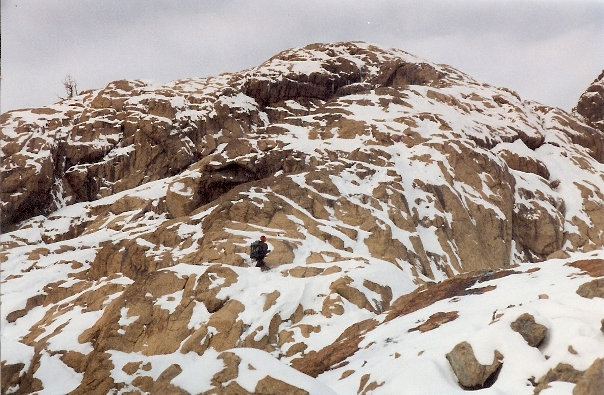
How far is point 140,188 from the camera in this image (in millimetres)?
64812

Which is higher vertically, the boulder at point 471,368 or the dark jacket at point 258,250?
the boulder at point 471,368

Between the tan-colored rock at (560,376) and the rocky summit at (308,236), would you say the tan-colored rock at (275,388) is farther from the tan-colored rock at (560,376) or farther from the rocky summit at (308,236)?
the tan-colored rock at (560,376)

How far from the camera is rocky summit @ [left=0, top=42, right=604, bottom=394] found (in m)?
13.1

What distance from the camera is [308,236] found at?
3466 centimetres

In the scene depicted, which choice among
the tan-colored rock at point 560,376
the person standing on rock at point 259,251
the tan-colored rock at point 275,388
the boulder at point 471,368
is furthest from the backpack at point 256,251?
the tan-colored rock at point 560,376

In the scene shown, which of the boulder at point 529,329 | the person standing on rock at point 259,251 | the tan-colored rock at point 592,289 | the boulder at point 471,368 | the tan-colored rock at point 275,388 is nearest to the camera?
the tan-colored rock at point 275,388

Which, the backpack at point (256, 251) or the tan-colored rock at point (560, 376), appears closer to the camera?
the tan-colored rock at point (560, 376)

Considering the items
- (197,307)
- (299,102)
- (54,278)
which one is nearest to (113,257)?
(54,278)

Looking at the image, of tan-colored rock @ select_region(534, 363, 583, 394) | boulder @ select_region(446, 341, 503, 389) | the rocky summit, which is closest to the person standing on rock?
the rocky summit

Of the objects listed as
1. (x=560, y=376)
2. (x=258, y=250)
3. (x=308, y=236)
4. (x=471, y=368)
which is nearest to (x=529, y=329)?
(x=560, y=376)

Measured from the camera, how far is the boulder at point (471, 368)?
40.8 feet

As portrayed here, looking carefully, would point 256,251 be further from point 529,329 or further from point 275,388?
point 529,329

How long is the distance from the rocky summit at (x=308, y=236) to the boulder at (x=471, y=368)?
6 centimetres

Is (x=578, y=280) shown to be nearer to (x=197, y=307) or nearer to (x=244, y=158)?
(x=197, y=307)
